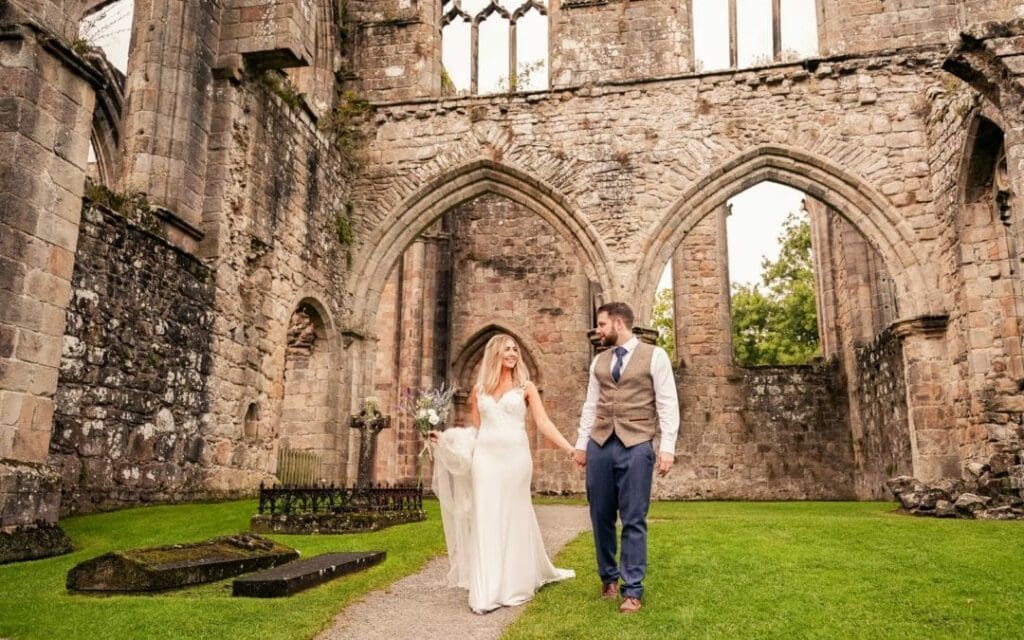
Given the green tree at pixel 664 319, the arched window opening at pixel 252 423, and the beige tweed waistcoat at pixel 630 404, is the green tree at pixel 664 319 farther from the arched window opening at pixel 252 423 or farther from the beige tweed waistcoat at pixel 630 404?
the beige tweed waistcoat at pixel 630 404

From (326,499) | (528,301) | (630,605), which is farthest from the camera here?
(528,301)

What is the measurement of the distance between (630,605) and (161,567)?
7.42 feet

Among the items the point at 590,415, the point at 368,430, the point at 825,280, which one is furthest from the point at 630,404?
the point at 825,280

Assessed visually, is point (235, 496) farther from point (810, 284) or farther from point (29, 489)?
point (810, 284)

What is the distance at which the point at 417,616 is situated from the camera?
372 cm

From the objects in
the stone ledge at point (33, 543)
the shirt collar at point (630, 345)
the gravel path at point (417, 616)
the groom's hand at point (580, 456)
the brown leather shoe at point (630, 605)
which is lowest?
the gravel path at point (417, 616)

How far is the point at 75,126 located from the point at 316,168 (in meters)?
6.08

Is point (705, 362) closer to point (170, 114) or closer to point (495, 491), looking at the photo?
point (170, 114)

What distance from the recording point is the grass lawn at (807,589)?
327 centimetres

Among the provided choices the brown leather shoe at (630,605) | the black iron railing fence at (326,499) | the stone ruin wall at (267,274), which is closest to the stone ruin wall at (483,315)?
the stone ruin wall at (267,274)

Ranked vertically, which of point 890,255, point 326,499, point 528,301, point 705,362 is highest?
point 528,301

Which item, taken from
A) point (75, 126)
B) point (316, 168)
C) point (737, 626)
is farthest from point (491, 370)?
point (316, 168)

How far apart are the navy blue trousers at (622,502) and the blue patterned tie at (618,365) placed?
0.27 meters

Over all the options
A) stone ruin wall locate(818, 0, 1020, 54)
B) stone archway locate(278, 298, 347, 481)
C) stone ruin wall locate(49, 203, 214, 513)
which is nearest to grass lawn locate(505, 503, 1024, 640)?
stone ruin wall locate(49, 203, 214, 513)
